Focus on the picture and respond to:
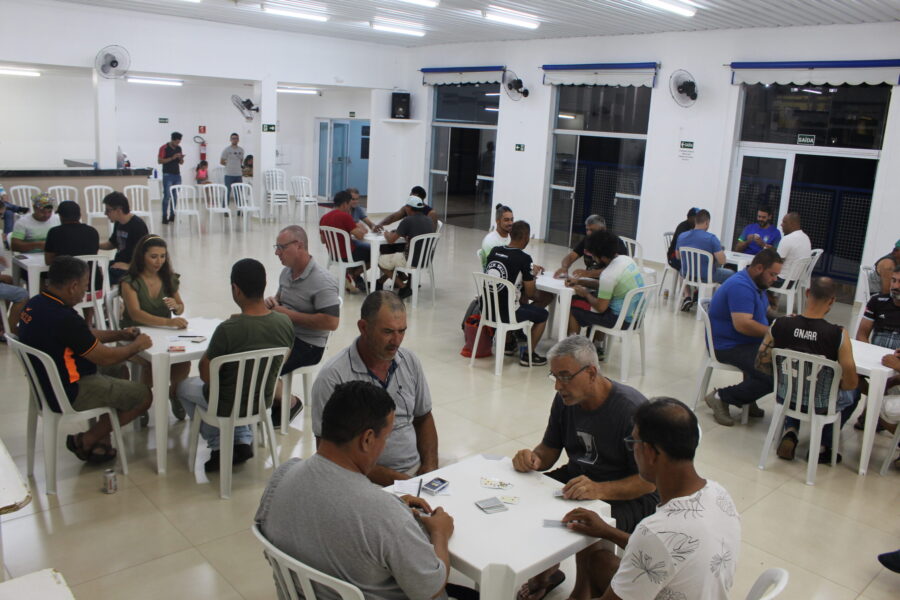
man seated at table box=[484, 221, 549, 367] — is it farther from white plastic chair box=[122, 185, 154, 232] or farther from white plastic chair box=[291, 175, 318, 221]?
white plastic chair box=[291, 175, 318, 221]

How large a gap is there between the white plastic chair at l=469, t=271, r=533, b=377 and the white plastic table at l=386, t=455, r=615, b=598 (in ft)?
9.53

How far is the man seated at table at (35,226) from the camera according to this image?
6.06 m

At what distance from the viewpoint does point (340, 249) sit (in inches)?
297

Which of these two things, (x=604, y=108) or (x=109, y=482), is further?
(x=604, y=108)

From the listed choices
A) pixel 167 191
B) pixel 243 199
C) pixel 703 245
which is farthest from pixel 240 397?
pixel 167 191

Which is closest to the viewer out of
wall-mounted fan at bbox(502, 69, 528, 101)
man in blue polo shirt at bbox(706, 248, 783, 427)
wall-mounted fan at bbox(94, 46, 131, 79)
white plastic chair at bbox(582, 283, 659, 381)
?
man in blue polo shirt at bbox(706, 248, 783, 427)

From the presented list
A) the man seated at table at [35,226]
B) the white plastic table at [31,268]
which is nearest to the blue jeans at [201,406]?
the white plastic table at [31,268]

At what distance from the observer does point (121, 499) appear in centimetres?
351

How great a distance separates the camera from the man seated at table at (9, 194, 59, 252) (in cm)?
606

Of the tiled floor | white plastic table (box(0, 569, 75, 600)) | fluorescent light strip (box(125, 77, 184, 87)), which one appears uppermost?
fluorescent light strip (box(125, 77, 184, 87))

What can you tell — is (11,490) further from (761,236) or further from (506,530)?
(761,236)

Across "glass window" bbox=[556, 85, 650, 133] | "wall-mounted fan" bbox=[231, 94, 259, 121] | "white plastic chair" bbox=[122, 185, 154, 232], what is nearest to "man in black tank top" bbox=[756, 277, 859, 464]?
"glass window" bbox=[556, 85, 650, 133]

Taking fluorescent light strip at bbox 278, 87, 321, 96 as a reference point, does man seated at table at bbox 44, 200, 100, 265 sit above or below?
below

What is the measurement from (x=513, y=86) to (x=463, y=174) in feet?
7.98
